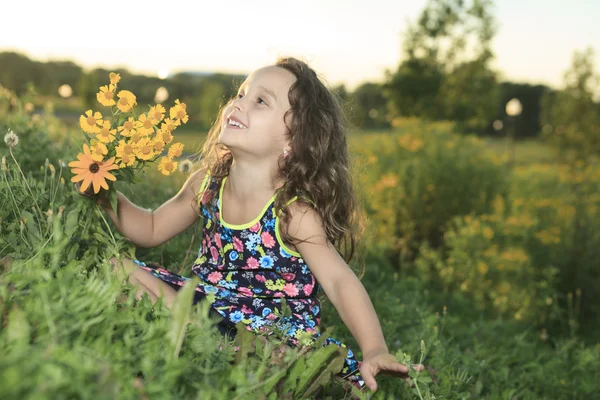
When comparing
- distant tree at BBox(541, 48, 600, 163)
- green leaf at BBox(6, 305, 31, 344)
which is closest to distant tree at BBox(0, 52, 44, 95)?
distant tree at BBox(541, 48, 600, 163)

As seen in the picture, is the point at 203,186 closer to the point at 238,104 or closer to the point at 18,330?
the point at 238,104

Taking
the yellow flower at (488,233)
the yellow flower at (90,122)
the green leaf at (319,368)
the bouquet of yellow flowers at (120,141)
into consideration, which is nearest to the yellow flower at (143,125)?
the bouquet of yellow flowers at (120,141)

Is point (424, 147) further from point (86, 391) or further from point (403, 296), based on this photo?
point (86, 391)

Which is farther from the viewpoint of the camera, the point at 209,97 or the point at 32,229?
the point at 209,97

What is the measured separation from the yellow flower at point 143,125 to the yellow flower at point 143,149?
23mm

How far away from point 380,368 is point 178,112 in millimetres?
877

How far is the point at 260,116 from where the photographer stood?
2.19 metres

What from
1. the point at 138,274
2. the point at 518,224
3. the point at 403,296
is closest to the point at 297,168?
the point at 138,274

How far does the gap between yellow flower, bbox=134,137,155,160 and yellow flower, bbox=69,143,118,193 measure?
0.07 m

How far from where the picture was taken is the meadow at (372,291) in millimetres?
1039

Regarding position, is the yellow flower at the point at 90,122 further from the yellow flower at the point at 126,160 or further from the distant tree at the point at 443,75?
→ the distant tree at the point at 443,75

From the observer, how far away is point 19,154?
2.63 m

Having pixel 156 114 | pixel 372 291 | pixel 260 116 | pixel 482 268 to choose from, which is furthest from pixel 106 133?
pixel 482 268

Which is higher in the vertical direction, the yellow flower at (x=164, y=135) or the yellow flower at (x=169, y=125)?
the yellow flower at (x=169, y=125)
